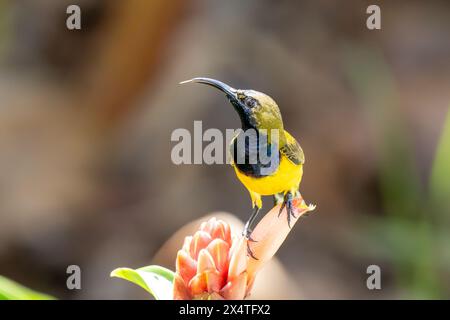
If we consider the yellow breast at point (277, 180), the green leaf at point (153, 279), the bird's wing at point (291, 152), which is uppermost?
the bird's wing at point (291, 152)

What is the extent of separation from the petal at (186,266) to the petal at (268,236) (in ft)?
0.18

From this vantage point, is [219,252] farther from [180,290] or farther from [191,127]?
[191,127]

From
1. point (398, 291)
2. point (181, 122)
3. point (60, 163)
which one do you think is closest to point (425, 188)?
point (398, 291)

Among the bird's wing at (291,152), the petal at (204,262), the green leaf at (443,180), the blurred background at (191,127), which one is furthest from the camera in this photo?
the blurred background at (191,127)

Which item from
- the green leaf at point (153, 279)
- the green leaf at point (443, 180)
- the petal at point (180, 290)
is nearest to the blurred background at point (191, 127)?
the green leaf at point (443, 180)

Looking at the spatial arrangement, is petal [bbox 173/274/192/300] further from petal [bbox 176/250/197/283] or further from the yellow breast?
the yellow breast

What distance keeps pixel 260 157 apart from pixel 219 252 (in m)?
0.12

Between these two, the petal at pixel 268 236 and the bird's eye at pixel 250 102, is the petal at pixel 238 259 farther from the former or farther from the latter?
the bird's eye at pixel 250 102

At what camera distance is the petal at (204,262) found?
0.61 m

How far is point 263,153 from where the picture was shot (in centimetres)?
70

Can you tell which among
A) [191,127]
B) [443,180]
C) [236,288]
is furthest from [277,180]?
[191,127]

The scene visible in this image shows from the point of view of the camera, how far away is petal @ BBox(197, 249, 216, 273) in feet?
2.00

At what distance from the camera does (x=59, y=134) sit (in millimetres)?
1870

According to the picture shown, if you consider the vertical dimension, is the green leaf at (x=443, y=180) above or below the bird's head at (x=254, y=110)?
below
